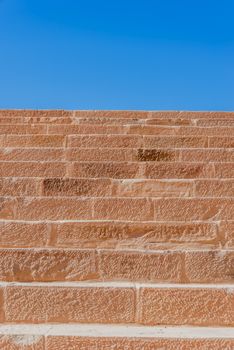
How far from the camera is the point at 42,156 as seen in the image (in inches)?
186

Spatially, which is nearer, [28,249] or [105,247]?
[28,249]

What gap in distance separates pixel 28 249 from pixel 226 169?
1.98 metres

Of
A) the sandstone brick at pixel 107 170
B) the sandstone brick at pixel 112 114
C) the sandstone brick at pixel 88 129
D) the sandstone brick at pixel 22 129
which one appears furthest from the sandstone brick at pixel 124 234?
the sandstone brick at pixel 112 114

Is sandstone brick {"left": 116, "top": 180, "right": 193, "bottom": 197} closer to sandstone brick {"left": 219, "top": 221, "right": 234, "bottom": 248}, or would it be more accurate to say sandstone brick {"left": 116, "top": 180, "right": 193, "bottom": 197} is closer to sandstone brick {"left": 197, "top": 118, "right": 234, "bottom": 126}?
sandstone brick {"left": 219, "top": 221, "right": 234, "bottom": 248}

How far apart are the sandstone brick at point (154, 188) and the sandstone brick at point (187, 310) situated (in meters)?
1.36

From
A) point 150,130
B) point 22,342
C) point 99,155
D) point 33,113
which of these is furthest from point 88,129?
point 22,342

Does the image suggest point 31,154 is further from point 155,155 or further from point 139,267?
point 139,267

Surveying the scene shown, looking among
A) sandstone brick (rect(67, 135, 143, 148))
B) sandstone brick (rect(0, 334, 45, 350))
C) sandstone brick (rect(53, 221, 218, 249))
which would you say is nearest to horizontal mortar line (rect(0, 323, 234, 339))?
sandstone brick (rect(0, 334, 45, 350))

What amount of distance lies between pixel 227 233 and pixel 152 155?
158 cm

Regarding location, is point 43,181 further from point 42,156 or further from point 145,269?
point 145,269

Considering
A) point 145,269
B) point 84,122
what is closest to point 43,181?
point 145,269

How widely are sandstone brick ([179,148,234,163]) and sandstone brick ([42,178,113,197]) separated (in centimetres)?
99

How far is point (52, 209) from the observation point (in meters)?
3.55

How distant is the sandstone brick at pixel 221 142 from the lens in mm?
5084
